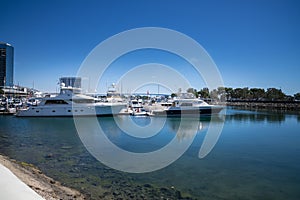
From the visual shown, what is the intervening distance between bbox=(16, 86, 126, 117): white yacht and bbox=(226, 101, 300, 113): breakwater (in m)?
56.8

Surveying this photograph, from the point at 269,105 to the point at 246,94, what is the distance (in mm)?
15232

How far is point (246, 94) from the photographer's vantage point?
295 feet

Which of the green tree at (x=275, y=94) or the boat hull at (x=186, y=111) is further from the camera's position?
the green tree at (x=275, y=94)

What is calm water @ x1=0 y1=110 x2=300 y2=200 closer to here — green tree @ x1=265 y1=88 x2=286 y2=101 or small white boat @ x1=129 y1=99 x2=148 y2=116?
small white boat @ x1=129 y1=99 x2=148 y2=116

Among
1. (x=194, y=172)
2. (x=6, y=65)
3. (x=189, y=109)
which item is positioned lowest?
(x=194, y=172)

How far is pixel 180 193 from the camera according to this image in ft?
22.1

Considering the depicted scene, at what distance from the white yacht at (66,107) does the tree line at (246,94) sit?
1904 inches

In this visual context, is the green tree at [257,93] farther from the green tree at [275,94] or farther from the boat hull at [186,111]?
the boat hull at [186,111]

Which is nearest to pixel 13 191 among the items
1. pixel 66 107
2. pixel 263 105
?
pixel 66 107

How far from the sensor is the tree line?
77562mm

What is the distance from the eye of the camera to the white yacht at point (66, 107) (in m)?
32.1

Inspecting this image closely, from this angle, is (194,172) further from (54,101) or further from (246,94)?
(246,94)

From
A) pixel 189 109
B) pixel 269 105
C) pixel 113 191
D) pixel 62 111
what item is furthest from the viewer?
pixel 269 105

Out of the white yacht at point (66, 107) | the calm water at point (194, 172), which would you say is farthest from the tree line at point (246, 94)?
the calm water at point (194, 172)
